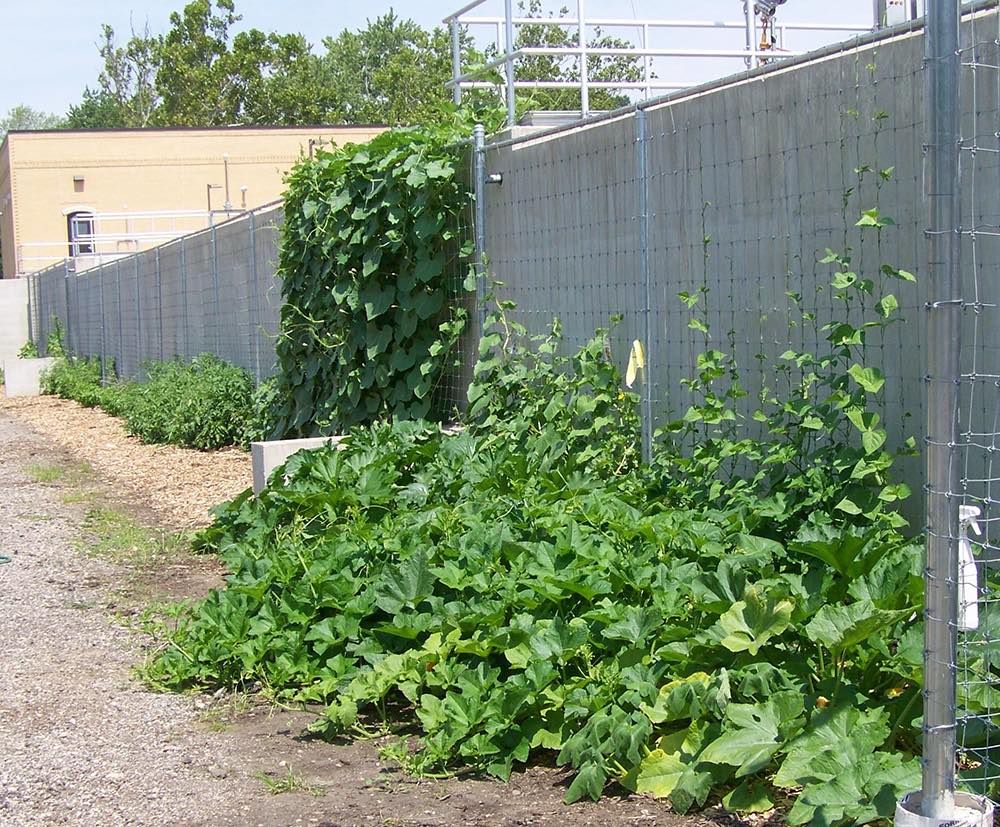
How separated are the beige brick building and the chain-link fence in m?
12.1

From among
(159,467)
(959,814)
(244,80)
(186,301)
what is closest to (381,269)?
(159,467)

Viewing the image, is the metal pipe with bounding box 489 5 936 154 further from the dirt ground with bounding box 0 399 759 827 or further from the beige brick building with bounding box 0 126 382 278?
the beige brick building with bounding box 0 126 382 278

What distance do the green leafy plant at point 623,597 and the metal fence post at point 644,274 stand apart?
13cm

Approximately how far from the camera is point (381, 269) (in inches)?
368

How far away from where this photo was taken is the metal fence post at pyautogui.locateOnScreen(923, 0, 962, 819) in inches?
113

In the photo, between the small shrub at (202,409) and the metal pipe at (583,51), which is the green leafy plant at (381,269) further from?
the small shrub at (202,409)

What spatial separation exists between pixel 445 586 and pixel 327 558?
73 centimetres

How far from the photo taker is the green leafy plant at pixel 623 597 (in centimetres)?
378

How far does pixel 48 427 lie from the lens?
17.4 meters

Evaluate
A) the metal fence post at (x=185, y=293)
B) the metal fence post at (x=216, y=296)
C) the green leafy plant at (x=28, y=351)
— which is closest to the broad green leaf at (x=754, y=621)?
the metal fence post at (x=216, y=296)

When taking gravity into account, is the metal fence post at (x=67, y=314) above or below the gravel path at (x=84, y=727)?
above

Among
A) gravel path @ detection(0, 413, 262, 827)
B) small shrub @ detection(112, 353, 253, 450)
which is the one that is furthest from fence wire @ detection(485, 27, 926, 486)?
small shrub @ detection(112, 353, 253, 450)

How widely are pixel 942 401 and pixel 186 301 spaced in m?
15.2

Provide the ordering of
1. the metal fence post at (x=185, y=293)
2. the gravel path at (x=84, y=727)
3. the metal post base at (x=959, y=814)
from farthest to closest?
the metal fence post at (x=185, y=293), the gravel path at (x=84, y=727), the metal post base at (x=959, y=814)
